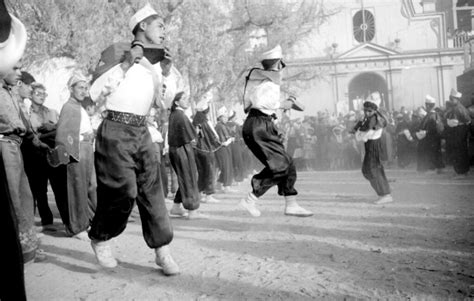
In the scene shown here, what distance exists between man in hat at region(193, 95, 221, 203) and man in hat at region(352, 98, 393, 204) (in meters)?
3.26

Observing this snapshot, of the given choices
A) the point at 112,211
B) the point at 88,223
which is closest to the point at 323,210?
the point at 88,223

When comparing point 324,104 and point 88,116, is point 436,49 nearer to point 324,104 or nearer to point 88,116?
point 324,104

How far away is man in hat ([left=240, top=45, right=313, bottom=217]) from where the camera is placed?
625 centimetres

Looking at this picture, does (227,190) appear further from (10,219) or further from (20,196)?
(10,219)

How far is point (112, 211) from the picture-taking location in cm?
413

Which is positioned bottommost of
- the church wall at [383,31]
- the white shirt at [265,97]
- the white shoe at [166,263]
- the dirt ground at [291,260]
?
the dirt ground at [291,260]

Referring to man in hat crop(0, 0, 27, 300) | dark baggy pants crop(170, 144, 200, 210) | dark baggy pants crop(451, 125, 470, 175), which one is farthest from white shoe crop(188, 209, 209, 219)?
dark baggy pants crop(451, 125, 470, 175)

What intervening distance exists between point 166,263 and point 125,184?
80 cm

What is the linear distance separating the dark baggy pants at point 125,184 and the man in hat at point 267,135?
2281 millimetres

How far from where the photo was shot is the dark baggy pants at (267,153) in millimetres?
6211

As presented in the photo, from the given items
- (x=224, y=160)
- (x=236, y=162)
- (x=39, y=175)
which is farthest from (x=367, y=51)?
(x=39, y=175)

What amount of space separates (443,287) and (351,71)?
29.7 m

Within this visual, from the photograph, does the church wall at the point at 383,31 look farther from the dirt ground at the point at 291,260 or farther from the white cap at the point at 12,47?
the white cap at the point at 12,47

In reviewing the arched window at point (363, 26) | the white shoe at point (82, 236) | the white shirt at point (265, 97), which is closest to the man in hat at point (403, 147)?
the white shirt at point (265, 97)
